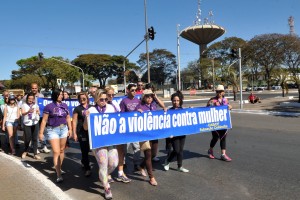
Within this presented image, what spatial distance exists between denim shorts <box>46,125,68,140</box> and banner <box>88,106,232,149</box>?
1.03 metres

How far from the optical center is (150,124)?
19.5ft

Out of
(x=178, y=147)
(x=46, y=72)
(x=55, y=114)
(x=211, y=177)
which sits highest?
(x=46, y=72)

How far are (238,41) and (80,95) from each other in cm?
8074

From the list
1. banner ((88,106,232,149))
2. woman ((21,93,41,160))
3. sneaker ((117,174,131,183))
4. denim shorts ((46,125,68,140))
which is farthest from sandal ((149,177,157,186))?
woman ((21,93,41,160))

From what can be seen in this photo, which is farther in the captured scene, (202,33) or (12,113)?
(202,33)

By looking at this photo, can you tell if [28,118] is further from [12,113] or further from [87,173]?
[87,173]

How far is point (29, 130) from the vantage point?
768 centimetres

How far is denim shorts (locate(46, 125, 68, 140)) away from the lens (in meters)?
5.75

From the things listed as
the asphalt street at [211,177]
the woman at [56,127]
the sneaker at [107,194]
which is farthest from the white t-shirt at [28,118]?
the sneaker at [107,194]

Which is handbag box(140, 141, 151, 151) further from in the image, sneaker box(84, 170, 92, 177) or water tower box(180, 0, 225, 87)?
water tower box(180, 0, 225, 87)

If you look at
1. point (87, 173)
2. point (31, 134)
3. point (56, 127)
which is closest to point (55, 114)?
point (56, 127)

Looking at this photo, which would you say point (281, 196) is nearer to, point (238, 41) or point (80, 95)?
point (80, 95)

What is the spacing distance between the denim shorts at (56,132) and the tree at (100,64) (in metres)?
84.1

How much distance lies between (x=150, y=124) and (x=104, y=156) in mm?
1294
